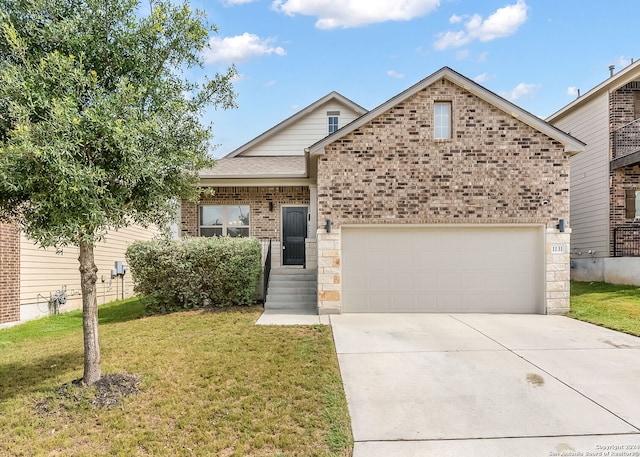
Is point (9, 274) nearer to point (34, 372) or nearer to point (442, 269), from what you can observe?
point (34, 372)

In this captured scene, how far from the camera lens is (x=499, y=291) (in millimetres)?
9742

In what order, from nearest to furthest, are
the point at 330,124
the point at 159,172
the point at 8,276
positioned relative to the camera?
1. the point at 159,172
2. the point at 8,276
3. the point at 330,124

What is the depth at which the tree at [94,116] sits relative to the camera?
3.86m

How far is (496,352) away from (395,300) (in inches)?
141

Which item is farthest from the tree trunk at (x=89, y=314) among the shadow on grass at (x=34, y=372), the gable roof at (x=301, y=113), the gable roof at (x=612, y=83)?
the gable roof at (x=612, y=83)

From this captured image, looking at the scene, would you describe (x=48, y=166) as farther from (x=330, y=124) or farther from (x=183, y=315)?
(x=330, y=124)

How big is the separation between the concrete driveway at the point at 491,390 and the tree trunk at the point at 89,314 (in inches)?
128

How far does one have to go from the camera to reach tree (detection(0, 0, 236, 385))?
386cm

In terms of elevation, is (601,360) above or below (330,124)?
below

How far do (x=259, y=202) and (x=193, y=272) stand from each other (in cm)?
359

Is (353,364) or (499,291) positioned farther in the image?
(499,291)

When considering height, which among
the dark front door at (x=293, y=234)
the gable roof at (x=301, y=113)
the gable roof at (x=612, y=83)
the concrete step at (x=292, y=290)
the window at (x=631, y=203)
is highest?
the gable roof at (x=612, y=83)

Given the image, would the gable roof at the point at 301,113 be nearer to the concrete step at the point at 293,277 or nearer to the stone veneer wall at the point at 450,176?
the stone veneer wall at the point at 450,176

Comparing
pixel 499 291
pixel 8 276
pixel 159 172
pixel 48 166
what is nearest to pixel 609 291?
pixel 499 291
